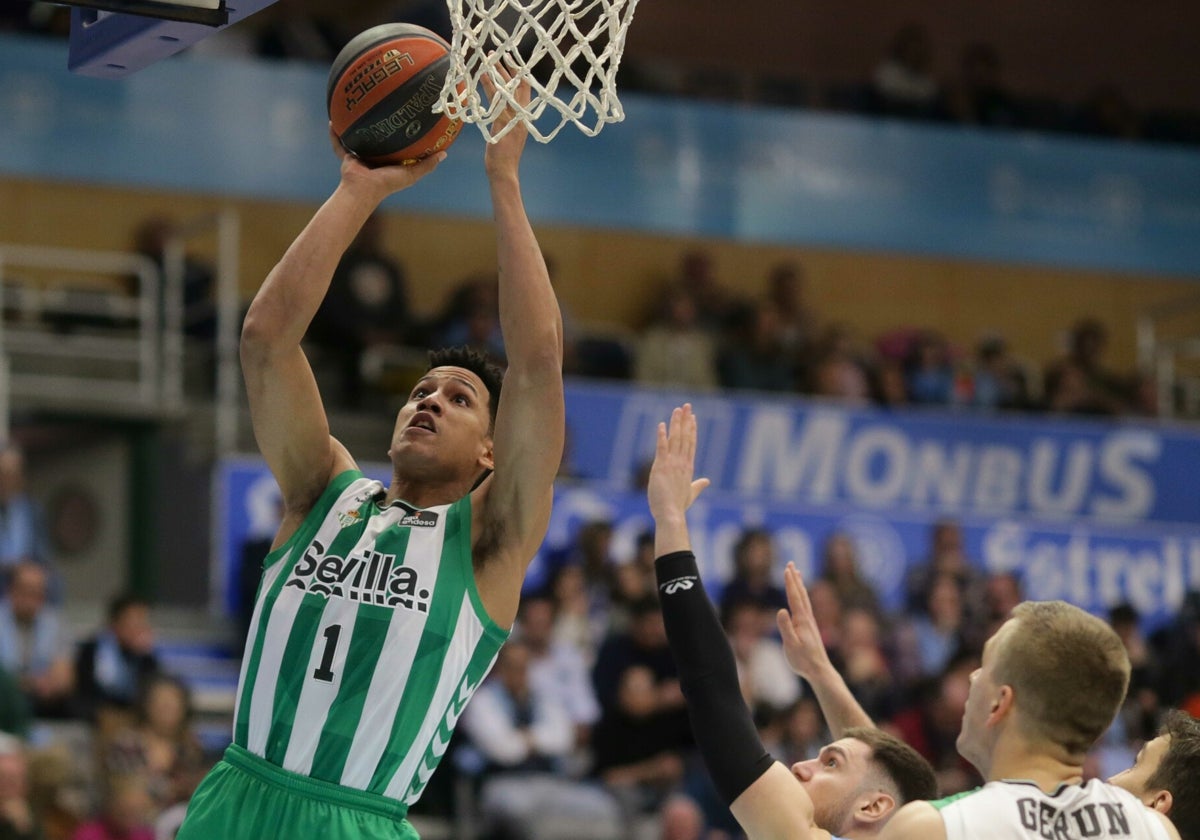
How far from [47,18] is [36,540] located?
14.4 ft

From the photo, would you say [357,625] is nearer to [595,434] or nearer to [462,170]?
[595,434]

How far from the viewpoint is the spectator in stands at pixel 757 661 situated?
1072 cm

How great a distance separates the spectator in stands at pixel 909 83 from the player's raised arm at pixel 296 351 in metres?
12.0

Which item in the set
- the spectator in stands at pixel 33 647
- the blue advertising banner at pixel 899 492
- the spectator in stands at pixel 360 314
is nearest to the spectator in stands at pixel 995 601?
the blue advertising banner at pixel 899 492

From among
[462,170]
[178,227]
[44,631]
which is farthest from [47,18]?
[44,631]

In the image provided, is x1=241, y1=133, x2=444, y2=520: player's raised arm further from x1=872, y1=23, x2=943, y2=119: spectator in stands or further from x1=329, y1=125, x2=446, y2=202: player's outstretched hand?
x1=872, y1=23, x2=943, y2=119: spectator in stands

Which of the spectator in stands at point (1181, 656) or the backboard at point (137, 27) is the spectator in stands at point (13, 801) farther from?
the spectator in stands at point (1181, 656)

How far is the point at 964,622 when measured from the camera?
1225cm

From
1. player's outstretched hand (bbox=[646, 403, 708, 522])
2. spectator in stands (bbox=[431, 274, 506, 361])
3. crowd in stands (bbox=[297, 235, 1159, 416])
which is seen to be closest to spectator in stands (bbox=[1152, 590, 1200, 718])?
crowd in stands (bbox=[297, 235, 1159, 416])

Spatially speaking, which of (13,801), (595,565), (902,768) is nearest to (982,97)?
(595,565)

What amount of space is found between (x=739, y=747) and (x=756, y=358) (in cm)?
1047

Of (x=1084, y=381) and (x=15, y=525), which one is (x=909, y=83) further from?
(x=15, y=525)

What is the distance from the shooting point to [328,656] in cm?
431

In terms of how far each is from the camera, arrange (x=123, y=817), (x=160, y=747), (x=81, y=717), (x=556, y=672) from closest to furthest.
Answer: (x=123, y=817) < (x=160, y=747) < (x=81, y=717) < (x=556, y=672)
